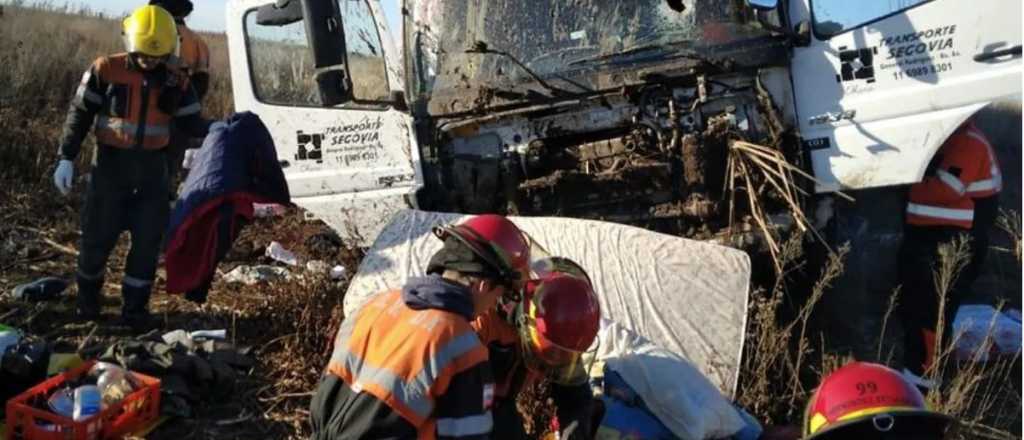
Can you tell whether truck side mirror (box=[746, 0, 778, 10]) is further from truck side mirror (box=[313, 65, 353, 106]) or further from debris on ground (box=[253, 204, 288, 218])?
debris on ground (box=[253, 204, 288, 218])

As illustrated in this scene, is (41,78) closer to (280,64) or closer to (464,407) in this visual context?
(280,64)

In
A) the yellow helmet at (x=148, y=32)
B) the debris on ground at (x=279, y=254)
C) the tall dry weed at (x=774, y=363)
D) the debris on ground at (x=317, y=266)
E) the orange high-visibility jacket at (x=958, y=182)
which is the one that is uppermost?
the yellow helmet at (x=148, y=32)

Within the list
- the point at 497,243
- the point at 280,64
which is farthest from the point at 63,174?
the point at 497,243

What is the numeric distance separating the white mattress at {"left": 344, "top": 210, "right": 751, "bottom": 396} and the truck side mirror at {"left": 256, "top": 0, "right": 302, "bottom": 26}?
4.65 feet

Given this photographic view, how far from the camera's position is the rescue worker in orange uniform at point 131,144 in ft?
17.2

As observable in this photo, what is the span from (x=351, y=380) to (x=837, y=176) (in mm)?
2772

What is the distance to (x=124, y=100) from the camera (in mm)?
5281

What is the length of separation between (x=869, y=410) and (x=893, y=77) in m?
2.47

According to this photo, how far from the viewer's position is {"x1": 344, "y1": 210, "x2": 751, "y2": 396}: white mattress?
14.3ft

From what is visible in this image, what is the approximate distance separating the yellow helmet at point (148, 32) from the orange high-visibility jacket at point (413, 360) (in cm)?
295

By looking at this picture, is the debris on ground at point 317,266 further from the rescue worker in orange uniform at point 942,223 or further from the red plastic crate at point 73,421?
the rescue worker in orange uniform at point 942,223

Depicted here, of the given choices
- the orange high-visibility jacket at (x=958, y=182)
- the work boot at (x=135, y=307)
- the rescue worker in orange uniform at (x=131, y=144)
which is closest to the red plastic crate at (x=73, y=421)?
the work boot at (x=135, y=307)

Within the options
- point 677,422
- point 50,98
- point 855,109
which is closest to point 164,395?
point 677,422

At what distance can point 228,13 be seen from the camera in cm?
634
